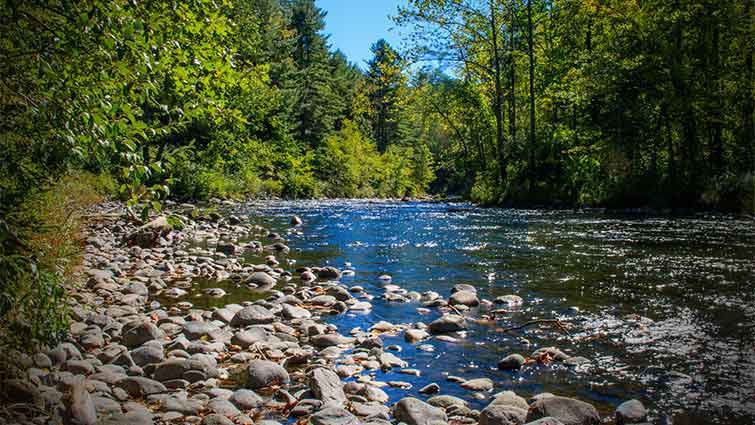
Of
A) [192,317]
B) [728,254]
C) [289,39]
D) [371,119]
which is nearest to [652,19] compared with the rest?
[728,254]

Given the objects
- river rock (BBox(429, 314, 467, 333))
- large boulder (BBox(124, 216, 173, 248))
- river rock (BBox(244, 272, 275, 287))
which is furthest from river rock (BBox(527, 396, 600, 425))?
large boulder (BBox(124, 216, 173, 248))

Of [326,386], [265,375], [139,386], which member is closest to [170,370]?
[139,386]

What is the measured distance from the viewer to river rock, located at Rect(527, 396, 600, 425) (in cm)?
384

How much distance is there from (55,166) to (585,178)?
71.3ft

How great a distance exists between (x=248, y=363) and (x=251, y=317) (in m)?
1.55

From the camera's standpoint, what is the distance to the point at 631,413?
12.8 ft

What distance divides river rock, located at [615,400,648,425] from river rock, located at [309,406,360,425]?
75.9 inches

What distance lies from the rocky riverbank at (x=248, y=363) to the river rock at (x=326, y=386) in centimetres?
1

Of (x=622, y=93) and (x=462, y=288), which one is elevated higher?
(x=622, y=93)

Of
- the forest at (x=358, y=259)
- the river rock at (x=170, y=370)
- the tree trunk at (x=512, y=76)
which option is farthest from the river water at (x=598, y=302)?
the tree trunk at (x=512, y=76)

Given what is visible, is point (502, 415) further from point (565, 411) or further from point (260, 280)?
point (260, 280)

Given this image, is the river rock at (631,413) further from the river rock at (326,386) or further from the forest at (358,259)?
the river rock at (326,386)

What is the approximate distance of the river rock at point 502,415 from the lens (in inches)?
148

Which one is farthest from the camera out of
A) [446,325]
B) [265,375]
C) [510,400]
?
[446,325]
